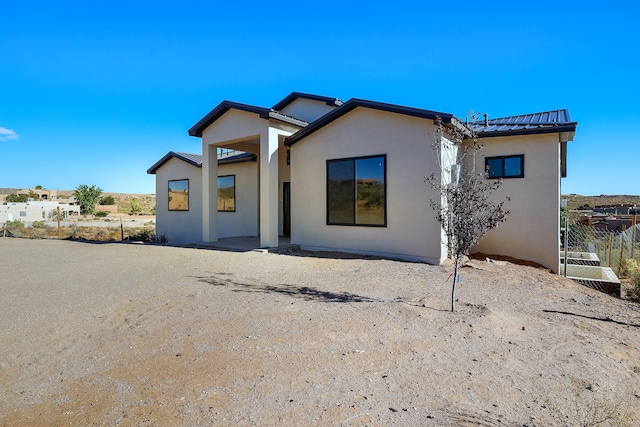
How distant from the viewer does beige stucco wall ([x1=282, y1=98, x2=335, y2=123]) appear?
15469 mm

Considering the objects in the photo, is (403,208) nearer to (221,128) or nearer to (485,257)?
(485,257)

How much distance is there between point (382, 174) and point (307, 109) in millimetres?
7217

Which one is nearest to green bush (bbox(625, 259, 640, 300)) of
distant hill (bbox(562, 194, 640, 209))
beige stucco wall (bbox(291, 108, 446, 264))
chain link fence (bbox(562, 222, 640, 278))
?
chain link fence (bbox(562, 222, 640, 278))

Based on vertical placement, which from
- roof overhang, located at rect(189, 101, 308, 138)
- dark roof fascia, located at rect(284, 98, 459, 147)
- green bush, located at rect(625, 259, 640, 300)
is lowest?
green bush, located at rect(625, 259, 640, 300)

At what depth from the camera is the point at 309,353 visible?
3.81 metres

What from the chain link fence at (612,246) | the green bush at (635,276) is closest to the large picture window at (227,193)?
the chain link fence at (612,246)

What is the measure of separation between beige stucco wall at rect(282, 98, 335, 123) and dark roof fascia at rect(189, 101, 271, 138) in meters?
4.30

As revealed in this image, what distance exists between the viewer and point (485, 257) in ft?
35.3

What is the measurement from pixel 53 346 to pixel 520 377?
508 centimetres

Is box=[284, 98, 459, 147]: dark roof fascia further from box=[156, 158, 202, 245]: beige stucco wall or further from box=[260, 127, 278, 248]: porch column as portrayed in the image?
box=[156, 158, 202, 245]: beige stucco wall

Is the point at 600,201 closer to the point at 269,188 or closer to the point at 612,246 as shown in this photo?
the point at 612,246

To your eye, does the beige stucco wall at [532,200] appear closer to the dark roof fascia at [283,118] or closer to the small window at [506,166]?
the small window at [506,166]

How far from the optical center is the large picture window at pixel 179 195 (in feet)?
54.4

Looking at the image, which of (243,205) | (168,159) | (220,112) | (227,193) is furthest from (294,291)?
(168,159)
